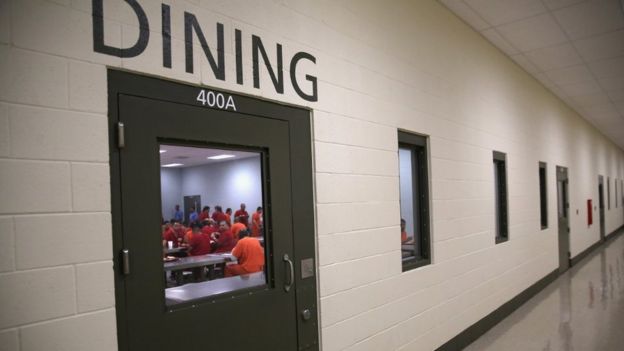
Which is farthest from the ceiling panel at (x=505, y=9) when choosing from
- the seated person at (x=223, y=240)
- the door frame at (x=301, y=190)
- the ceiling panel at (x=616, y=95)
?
the ceiling panel at (x=616, y=95)

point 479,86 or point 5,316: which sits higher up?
point 479,86

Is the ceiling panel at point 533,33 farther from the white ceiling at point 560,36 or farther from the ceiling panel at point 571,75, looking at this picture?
the ceiling panel at point 571,75

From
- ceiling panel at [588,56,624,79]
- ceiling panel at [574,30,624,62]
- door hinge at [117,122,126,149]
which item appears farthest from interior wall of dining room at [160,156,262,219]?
door hinge at [117,122,126,149]

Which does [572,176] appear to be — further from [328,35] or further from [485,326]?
[328,35]

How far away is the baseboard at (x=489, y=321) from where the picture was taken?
393cm

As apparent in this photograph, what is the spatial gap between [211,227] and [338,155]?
5181 millimetres

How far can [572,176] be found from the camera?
8984 millimetres

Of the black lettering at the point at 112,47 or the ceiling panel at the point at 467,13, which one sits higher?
the ceiling panel at the point at 467,13

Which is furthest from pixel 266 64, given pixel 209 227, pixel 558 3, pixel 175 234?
A: pixel 175 234

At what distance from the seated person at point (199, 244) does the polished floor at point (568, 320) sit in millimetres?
4270

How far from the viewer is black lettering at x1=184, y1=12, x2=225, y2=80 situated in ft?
5.96

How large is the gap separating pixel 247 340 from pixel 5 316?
3.48 ft

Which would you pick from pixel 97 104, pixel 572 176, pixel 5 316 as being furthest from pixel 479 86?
pixel 572 176

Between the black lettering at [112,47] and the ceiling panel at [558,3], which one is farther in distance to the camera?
the ceiling panel at [558,3]
